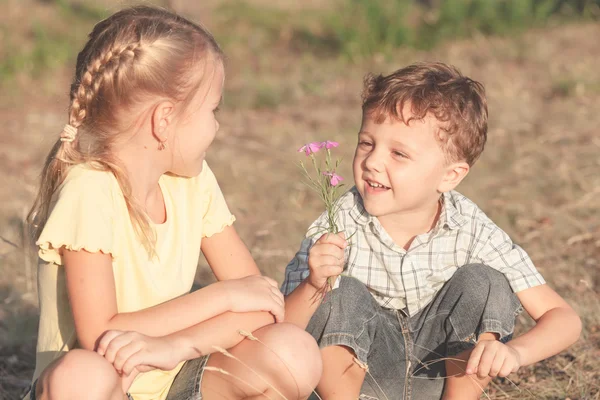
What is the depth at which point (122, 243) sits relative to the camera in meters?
2.19

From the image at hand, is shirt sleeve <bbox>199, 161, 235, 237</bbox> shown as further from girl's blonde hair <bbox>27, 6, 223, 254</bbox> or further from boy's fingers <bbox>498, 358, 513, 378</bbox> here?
boy's fingers <bbox>498, 358, 513, 378</bbox>

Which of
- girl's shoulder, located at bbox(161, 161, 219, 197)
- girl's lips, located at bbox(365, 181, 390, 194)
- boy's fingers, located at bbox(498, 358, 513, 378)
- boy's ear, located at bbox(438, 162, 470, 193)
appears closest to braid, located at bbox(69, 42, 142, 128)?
girl's shoulder, located at bbox(161, 161, 219, 197)

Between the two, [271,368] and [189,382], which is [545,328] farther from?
[189,382]

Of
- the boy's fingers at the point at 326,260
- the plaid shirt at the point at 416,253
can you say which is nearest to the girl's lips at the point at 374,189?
the plaid shirt at the point at 416,253

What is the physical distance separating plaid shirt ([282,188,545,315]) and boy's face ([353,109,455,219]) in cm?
10

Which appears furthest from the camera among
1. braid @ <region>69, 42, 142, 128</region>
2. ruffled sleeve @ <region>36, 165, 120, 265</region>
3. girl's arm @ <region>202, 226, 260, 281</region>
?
girl's arm @ <region>202, 226, 260, 281</region>

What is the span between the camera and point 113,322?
2.08m

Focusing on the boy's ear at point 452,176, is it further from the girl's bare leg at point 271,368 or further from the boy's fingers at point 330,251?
the girl's bare leg at point 271,368

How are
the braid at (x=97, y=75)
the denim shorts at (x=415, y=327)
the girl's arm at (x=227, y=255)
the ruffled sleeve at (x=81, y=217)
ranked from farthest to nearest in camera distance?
1. the girl's arm at (x=227, y=255)
2. the denim shorts at (x=415, y=327)
3. the braid at (x=97, y=75)
4. the ruffled sleeve at (x=81, y=217)

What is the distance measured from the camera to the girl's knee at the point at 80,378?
6.24 feet

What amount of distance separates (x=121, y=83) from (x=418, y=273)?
1.04 m

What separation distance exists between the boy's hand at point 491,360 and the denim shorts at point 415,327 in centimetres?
15

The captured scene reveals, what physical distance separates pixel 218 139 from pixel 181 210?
11.4 feet

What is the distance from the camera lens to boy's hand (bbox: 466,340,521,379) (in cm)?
223
